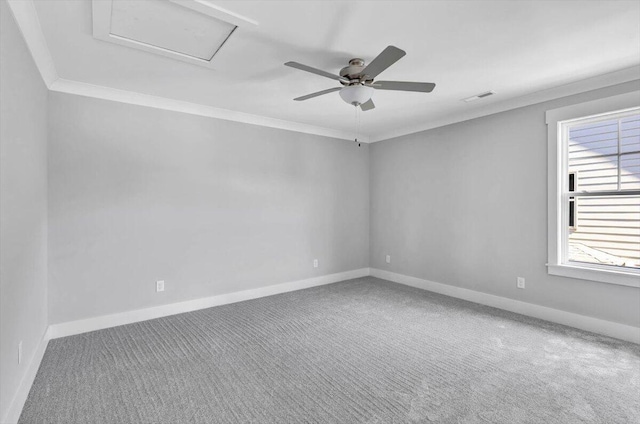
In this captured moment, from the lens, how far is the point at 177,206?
3855 mm

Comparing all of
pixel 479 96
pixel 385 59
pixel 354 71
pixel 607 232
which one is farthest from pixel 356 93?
pixel 607 232

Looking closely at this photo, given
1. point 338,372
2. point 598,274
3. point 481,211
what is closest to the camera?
point 338,372

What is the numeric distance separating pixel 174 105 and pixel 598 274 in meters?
4.86

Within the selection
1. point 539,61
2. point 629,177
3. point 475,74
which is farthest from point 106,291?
point 629,177

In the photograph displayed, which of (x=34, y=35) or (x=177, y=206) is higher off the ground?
(x=34, y=35)

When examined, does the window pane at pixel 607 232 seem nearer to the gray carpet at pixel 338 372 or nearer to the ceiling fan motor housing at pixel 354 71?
the gray carpet at pixel 338 372

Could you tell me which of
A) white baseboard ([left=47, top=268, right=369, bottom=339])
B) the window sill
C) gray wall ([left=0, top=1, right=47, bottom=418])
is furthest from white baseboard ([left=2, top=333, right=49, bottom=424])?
the window sill

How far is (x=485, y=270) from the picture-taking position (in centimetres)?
413

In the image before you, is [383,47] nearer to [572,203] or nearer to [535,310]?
[572,203]

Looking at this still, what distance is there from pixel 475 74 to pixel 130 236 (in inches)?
154

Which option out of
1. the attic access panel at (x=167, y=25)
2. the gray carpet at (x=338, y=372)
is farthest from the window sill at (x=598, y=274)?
the attic access panel at (x=167, y=25)

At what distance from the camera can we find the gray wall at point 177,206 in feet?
10.6

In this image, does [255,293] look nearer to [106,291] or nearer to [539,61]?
[106,291]

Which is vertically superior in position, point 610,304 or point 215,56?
point 215,56
